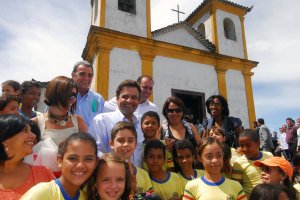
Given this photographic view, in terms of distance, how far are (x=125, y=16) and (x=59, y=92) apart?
9.73m

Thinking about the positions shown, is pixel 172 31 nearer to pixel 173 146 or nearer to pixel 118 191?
pixel 173 146

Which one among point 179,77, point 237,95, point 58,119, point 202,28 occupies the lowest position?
point 58,119

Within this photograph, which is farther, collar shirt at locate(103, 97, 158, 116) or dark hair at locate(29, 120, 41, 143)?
collar shirt at locate(103, 97, 158, 116)

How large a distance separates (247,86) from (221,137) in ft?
35.1

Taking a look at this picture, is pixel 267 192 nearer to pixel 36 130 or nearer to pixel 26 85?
pixel 36 130

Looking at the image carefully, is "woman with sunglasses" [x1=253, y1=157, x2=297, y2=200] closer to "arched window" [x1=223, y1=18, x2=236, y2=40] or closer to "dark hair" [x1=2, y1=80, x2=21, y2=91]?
"dark hair" [x1=2, y1=80, x2=21, y2=91]

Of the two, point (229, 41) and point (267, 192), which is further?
→ point (229, 41)

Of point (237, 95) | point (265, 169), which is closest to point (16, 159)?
point (265, 169)

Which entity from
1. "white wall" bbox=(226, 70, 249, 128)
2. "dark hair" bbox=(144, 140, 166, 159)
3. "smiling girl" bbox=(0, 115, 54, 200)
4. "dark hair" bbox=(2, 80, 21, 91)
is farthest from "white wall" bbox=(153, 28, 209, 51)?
"smiling girl" bbox=(0, 115, 54, 200)

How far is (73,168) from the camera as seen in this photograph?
2072mm

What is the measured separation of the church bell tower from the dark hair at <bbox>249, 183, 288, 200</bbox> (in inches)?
392

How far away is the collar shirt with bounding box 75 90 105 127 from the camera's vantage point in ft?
13.0

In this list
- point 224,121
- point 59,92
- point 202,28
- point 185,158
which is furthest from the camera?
point 202,28

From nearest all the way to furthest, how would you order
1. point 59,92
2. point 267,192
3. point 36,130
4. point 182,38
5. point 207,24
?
point 267,192 < point 36,130 < point 59,92 < point 182,38 < point 207,24
